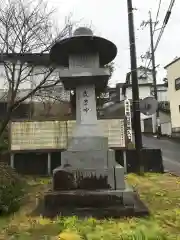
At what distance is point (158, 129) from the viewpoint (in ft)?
111

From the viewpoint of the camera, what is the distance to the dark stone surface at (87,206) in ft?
20.9

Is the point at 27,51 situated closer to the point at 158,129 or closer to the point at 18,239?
the point at 18,239

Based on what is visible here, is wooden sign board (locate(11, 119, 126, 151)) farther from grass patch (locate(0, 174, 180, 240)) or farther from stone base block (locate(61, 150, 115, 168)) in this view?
stone base block (locate(61, 150, 115, 168))

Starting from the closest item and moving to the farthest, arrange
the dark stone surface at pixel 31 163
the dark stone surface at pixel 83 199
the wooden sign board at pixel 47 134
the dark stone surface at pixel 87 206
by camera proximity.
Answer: the dark stone surface at pixel 87 206, the dark stone surface at pixel 83 199, the wooden sign board at pixel 47 134, the dark stone surface at pixel 31 163

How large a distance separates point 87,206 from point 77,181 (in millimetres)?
651

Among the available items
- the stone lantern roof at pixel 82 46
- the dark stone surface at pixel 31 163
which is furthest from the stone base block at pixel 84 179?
the dark stone surface at pixel 31 163

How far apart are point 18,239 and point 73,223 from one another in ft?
3.51

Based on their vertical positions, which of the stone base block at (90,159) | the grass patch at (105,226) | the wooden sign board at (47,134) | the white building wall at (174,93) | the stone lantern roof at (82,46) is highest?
the white building wall at (174,93)

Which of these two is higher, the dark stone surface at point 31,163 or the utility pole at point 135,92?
the utility pole at point 135,92

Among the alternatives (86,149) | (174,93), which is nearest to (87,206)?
(86,149)

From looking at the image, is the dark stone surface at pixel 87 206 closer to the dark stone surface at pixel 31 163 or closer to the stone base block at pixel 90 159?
the stone base block at pixel 90 159

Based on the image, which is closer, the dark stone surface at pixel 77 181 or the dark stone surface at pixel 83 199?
the dark stone surface at pixel 83 199

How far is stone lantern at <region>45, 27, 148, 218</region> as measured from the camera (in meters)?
6.62

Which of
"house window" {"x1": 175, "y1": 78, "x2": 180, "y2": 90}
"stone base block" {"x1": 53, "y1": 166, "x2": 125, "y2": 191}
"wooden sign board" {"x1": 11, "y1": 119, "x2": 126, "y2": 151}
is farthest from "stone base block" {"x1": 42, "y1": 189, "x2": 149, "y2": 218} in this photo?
"house window" {"x1": 175, "y1": 78, "x2": 180, "y2": 90}
